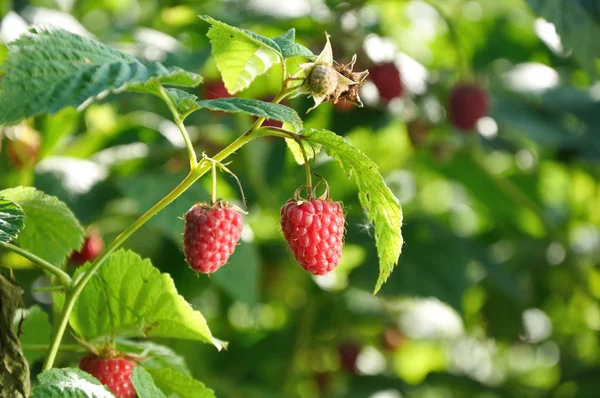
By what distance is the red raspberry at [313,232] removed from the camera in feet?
3.24

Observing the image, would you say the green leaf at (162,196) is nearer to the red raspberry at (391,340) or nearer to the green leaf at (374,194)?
the green leaf at (374,194)

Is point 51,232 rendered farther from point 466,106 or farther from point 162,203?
point 466,106

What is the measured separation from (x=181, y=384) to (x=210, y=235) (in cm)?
18

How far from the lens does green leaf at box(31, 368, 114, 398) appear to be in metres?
0.78

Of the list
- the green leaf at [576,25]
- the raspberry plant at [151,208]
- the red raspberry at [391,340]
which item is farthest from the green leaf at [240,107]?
the red raspberry at [391,340]

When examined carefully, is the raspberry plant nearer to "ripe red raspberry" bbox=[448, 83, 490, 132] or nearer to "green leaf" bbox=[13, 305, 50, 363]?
"green leaf" bbox=[13, 305, 50, 363]

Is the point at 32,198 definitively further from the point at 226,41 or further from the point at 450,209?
the point at 450,209

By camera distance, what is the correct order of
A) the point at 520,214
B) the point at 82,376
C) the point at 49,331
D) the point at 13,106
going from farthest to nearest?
the point at 520,214
the point at 49,331
the point at 82,376
the point at 13,106

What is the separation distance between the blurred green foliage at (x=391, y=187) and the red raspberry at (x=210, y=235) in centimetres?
74

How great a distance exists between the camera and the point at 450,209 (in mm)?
3270

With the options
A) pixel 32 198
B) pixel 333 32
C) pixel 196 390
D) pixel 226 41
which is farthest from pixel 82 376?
pixel 333 32

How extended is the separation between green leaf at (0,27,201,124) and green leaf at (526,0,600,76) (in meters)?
1.32

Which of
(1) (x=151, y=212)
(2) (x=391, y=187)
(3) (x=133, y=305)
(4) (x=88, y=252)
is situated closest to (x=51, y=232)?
(3) (x=133, y=305)

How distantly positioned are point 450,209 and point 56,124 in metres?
1.74
